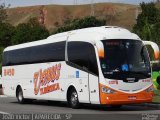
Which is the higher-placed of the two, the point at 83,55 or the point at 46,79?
the point at 83,55

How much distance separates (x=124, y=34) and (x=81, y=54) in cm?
202

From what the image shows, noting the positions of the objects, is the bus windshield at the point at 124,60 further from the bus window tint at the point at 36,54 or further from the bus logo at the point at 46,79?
the bus logo at the point at 46,79

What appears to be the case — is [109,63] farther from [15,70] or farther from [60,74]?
[15,70]

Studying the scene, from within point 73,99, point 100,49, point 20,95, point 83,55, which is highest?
point 100,49

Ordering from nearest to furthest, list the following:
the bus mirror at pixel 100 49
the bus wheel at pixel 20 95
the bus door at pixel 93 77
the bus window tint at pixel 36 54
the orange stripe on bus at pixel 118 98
→ the bus mirror at pixel 100 49 → the orange stripe on bus at pixel 118 98 → the bus door at pixel 93 77 → the bus window tint at pixel 36 54 → the bus wheel at pixel 20 95

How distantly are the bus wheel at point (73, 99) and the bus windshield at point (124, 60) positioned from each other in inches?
101

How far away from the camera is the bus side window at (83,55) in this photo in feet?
74.3

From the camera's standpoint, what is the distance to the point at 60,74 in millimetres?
25641

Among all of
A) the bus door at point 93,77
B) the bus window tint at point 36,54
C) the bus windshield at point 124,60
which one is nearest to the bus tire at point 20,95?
the bus window tint at point 36,54

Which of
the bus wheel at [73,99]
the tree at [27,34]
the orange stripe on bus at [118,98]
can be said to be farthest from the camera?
the tree at [27,34]

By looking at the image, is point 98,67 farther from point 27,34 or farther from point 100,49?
point 27,34

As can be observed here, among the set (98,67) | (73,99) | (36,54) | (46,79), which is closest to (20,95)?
(36,54)

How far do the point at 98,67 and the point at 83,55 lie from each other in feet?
4.65

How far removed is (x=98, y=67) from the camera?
2222cm
